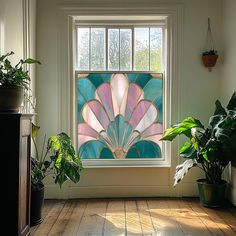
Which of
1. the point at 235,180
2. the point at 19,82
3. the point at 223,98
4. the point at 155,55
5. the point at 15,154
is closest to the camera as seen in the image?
the point at 15,154

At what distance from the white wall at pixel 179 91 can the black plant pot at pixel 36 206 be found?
812mm

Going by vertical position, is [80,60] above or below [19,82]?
above

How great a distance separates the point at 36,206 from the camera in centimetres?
283

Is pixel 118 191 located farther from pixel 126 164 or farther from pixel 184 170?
pixel 184 170

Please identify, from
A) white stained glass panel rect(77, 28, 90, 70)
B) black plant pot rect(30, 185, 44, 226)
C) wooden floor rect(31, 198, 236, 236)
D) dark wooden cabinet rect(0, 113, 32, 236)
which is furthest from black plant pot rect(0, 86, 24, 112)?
white stained glass panel rect(77, 28, 90, 70)

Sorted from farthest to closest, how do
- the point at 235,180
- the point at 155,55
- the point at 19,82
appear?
the point at 155,55
the point at 235,180
the point at 19,82

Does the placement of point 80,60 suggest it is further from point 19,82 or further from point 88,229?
point 88,229

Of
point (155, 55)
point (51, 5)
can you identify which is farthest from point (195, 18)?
point (51, 5)

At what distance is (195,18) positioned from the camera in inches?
146

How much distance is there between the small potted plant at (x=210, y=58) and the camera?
360cm

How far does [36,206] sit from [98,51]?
1.98 meters

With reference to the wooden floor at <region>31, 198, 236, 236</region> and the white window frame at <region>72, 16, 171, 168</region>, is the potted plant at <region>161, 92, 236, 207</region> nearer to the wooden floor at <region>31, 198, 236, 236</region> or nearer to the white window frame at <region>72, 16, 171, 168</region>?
the wooden floor at <region>31, 198, 236, 236</region>

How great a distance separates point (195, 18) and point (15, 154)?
2.67m

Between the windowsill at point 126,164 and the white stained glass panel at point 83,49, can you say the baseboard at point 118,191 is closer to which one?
the windowsill at point 126,164
